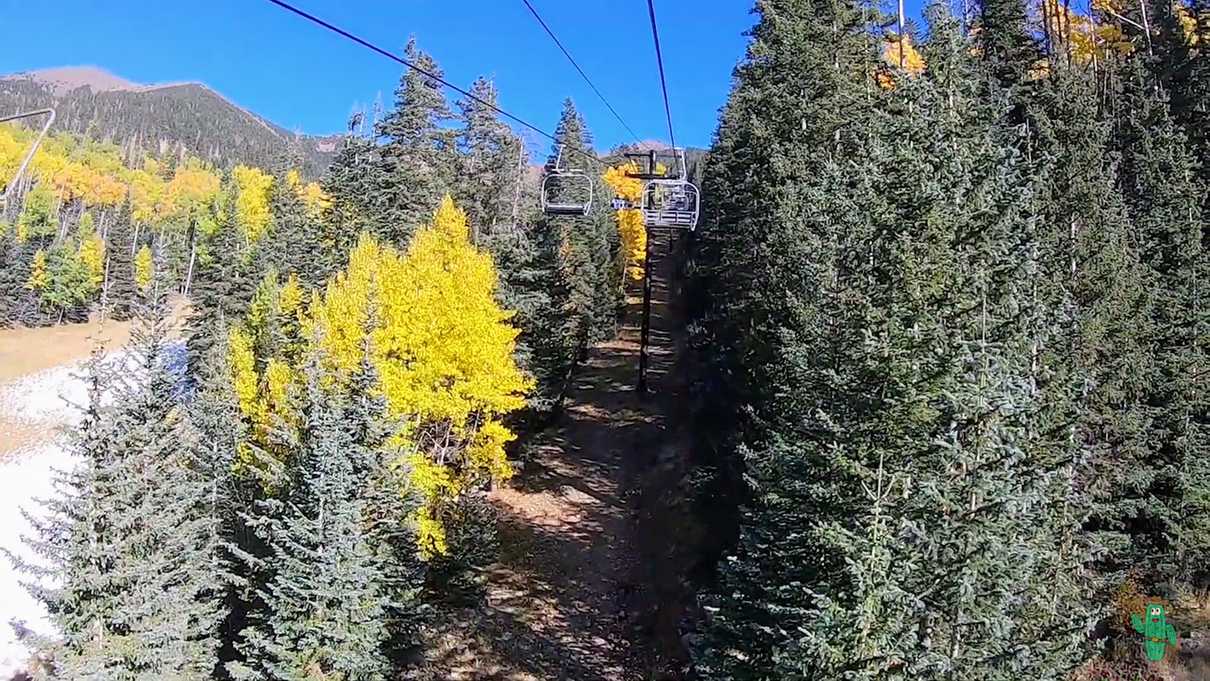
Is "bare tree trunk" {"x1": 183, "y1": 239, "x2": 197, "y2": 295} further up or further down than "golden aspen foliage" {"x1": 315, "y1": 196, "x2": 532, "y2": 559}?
further up

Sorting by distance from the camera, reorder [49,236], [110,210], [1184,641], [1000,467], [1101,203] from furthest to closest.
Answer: [110,210] < [49,236] < [1101,203] < [1184,641] < [1000,467]

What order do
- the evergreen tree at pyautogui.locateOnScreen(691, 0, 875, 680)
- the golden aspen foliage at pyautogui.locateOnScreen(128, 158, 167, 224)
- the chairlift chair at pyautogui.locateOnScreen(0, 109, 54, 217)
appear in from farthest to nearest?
the golden aspen foliage at pyautogui.locateOnScreen(128, 158, 167, 224) → the evergreen tree at pyautogui.locateOnScreen(691, 0, 875, 680) → the chairlift chair at pyautogui.locateOnScreen(0, 109, 54, 217)

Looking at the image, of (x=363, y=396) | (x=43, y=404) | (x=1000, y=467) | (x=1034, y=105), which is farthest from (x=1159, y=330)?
(x=43, y=404)

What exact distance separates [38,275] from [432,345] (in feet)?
Answer: 265

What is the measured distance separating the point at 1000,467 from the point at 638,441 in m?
25.5

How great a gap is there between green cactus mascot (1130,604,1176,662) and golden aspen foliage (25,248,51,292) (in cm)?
9598

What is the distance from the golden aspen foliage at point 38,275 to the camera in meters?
77.4

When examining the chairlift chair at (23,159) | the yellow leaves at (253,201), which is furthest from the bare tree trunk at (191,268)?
the chairlift chair at (23,159)

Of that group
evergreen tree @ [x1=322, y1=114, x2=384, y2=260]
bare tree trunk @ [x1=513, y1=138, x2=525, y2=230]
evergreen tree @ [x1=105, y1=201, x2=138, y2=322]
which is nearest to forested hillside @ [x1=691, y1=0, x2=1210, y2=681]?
evergreen tree @ [x1=322, y1=114, x2=384, y2=260]

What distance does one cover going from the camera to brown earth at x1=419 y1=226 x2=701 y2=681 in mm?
19906

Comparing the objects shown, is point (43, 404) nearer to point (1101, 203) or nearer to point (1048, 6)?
point (1101, 203)

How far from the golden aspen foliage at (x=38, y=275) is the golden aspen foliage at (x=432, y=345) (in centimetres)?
7566

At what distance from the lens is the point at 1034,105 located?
25.3 m

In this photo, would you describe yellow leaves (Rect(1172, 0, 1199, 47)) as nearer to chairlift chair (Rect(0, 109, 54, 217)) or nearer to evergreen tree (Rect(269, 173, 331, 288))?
evergreen tree (Rect(269, 173, 331, 288))
